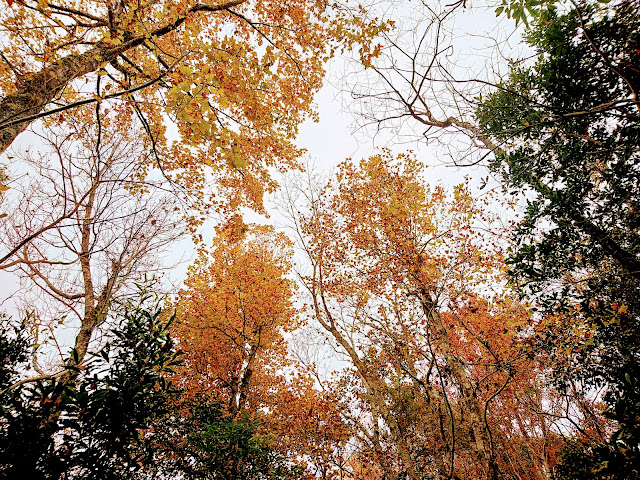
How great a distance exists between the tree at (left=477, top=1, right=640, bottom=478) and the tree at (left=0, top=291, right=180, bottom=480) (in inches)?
198

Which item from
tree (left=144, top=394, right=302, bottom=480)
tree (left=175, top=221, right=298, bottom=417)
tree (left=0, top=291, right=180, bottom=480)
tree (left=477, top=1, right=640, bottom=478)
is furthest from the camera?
tree (left=175, top=221, right=298, bottom=417)

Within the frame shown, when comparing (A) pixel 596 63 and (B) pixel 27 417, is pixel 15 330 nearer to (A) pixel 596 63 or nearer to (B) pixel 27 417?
(B) pixel 27 417

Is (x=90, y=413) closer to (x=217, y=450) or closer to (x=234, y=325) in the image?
(x=217, y=450)

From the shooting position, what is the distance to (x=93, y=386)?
11.0ft

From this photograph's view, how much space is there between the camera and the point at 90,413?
311 centimetres

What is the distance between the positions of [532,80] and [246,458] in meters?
9.44

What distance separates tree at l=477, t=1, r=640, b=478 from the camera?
3.54m

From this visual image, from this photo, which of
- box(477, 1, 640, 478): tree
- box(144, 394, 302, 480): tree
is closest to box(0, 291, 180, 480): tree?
box(144, 394, 302, 480): tree

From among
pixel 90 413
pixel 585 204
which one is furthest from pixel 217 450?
pixel 585 204

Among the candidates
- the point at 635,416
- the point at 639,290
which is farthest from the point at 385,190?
the point at 635,416

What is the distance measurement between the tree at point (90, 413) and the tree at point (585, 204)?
198 inches

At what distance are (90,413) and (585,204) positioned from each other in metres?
6.70

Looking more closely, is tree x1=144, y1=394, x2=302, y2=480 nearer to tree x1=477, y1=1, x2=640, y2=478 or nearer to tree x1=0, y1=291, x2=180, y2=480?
tree x1=0, y1=291, x2=180, y2=480

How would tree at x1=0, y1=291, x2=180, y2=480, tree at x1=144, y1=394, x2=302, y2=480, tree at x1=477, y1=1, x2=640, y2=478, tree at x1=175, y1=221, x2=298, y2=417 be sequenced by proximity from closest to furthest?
tree at x1=0, y1=291, x2=180, y2=480 < tree at x1=477, y1=1, x2=640, y2=478 < tree at x1=144, y1=394, x2=302, y2=480 < tree at x1=175, y1=221, x2=298, y2=417
